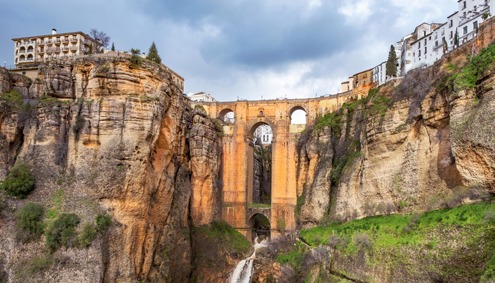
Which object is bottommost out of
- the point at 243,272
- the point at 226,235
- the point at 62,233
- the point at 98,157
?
the point at 243,272

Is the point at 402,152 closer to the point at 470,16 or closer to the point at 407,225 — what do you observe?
the point at 407,225

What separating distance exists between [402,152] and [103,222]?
18.4 metres

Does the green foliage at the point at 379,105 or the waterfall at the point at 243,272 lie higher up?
the green foliage at the point at 379,105

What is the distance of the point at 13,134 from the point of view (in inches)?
1016

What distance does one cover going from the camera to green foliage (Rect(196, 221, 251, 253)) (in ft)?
122

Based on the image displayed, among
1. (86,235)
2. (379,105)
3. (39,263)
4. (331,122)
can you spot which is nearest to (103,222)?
(86,235)

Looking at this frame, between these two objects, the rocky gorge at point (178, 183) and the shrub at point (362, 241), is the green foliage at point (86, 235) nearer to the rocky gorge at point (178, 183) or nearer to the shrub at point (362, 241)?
the rocky gorge at point (178, 183)

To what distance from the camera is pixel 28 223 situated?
22.6m

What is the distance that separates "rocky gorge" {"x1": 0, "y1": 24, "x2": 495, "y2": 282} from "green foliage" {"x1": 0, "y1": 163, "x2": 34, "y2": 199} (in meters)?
0.28

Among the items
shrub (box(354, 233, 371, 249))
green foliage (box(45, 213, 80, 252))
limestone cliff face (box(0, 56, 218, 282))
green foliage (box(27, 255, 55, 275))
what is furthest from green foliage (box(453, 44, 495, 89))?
green foliage (box(27, 255, 55, 275))

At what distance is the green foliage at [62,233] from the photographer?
2242cm

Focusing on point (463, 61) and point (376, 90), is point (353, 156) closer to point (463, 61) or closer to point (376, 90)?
point (376, 90)

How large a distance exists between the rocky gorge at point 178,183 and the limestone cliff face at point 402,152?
92 mm

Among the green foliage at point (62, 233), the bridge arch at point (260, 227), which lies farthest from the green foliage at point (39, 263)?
the bridge arch at point (260, 227)
